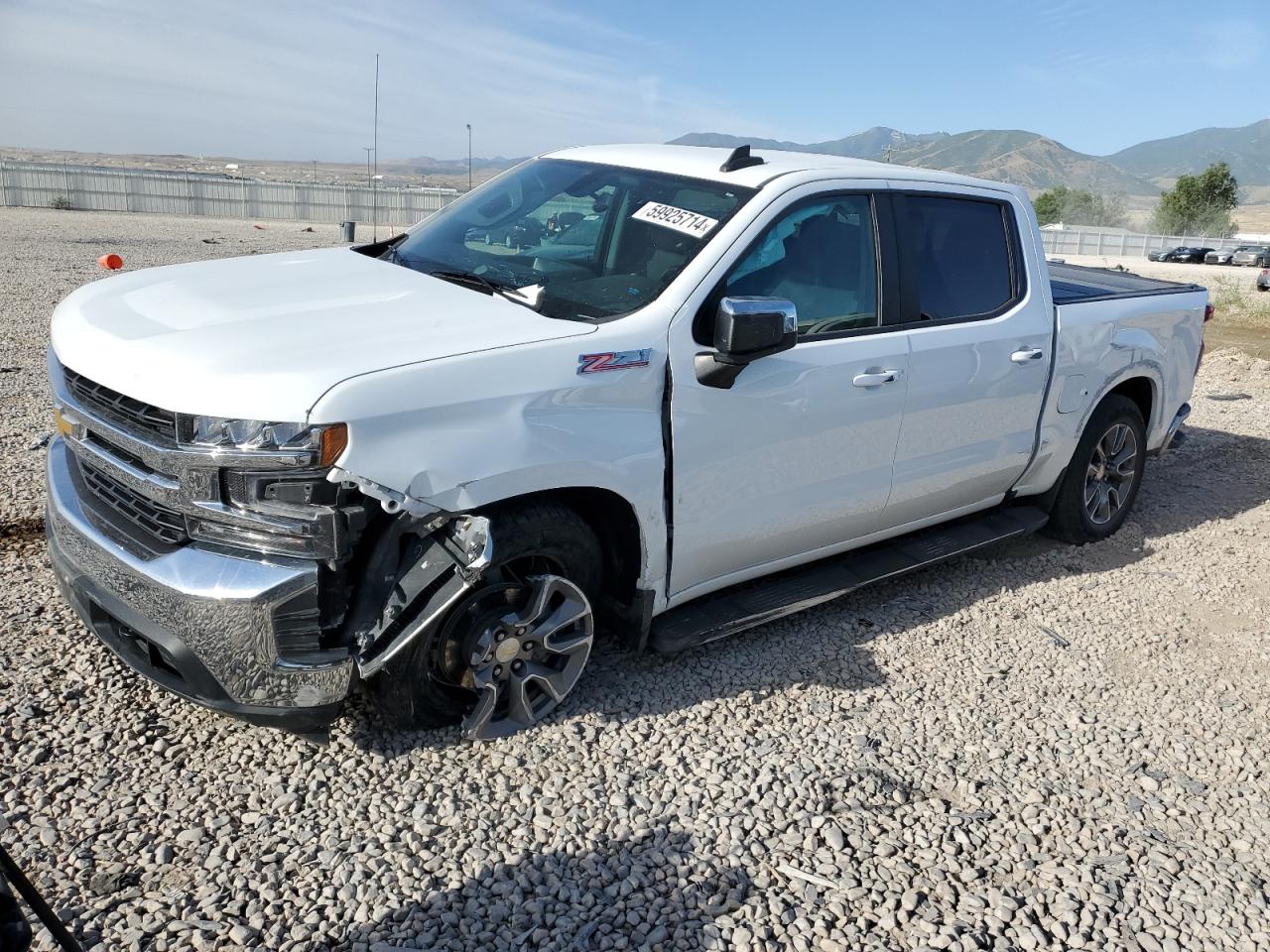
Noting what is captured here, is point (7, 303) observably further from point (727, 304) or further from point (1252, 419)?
point (1252, 419)

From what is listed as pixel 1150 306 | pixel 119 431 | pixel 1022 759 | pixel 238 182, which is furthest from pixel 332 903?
pixel 238 182

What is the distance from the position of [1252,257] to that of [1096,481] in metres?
56.4

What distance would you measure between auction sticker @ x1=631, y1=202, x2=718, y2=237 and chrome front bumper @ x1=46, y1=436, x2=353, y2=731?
1932 millimetres

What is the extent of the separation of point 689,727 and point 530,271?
1873 mm

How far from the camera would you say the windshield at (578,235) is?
371cm

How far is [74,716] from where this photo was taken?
343 cm

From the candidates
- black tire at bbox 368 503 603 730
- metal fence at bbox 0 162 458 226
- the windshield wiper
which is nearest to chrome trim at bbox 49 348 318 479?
black tire at bbox 368 503 603 730

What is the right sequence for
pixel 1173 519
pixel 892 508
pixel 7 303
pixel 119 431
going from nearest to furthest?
pixel 119 431 → pixel 892 508 → pixel 1173 519 → pixel 7 303

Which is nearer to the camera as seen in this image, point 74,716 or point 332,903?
point 332,903

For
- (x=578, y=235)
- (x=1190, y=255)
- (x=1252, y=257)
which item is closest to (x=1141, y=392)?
(x=578, y=235)

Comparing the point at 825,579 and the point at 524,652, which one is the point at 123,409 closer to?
the point at 524,652

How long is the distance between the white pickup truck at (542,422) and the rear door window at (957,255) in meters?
0.02

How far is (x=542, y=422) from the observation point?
321cm

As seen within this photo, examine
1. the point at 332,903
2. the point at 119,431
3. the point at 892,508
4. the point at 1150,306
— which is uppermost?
the point at 1150,306
